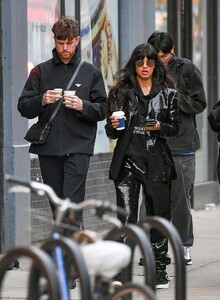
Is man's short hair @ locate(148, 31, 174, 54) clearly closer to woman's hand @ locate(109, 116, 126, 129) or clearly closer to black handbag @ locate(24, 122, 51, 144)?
woman's hand @ locate(109, 116, 126, 129)

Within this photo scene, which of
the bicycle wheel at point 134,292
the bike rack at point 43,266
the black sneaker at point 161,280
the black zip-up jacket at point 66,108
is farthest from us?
the black sneaker at point 161,280

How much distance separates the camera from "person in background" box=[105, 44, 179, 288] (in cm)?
862

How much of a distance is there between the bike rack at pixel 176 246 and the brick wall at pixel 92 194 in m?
4.89

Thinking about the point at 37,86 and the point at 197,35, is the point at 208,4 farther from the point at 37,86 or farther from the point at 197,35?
the point at 37,86

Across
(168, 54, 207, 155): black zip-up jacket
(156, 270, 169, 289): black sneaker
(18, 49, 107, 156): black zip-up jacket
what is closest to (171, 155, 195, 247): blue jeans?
(168, 54, 207, 155): black zip-up jacket

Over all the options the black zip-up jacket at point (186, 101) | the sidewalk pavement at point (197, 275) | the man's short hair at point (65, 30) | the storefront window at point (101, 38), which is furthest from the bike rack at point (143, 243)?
the storefront window at point (101, 38)

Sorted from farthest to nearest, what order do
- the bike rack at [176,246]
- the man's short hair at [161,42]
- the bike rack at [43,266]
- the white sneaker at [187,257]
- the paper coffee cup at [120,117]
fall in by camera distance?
the white sneaker at [187,257] < the man's short hair at [161,42] < the paper coffee cup at [120,117] < the bike rack at [176,246] < the bike rack at [43,266]

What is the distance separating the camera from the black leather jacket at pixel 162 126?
862 centimetres

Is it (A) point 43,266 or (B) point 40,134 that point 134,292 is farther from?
(B) point 40,134

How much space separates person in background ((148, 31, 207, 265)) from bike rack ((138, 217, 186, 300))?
13.0 feet

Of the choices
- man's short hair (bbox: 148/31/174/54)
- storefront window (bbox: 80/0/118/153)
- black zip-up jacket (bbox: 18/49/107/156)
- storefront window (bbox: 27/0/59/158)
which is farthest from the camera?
storefront window (bbox: 80/0/118/153)

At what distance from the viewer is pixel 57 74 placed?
870cm

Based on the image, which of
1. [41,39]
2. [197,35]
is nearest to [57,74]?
[41,39]

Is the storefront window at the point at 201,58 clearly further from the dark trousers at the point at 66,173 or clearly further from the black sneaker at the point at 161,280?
the dark trousers at the point at 66,173
